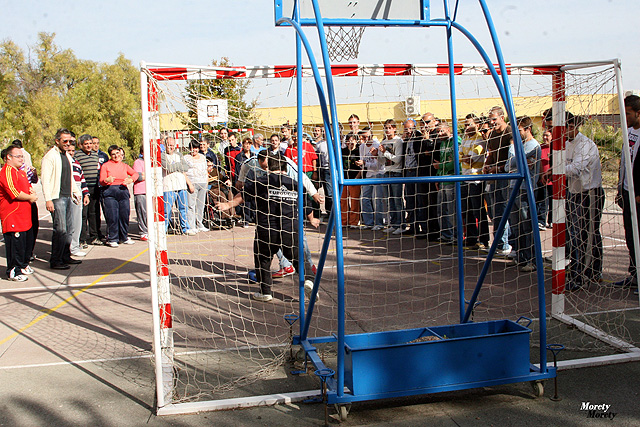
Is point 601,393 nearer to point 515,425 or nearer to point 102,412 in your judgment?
point 515,425

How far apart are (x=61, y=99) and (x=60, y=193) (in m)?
40.6

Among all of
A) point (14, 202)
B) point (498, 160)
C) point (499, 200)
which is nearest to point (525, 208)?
point (498, 160)

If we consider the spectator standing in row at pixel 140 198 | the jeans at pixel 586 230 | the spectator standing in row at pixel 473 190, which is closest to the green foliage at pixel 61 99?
the spectator standing in row at pixel 140 198

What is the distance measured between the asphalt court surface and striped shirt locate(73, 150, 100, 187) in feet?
16.2

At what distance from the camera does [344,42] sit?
5055 mm

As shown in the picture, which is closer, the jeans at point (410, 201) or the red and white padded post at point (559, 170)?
the red and white padded post at point (559, 170)

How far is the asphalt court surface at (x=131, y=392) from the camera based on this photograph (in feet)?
12.7

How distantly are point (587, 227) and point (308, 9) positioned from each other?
15.9 feet

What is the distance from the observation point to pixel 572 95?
5.59 meters

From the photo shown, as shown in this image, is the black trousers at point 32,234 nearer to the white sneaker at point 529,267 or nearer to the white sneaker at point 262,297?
the white sneaker at point 262,297

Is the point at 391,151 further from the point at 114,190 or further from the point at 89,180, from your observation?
the point at 89,180

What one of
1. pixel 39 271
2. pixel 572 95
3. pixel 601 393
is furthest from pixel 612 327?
pixel 39 271

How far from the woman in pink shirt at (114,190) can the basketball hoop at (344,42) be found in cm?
754

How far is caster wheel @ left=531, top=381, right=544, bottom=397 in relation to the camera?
4078 millimetres
